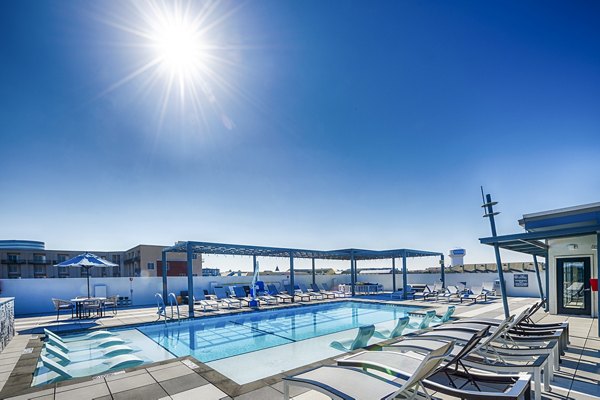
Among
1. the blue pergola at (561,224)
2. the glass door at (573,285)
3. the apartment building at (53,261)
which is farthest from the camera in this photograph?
the apartment building at (53,261)

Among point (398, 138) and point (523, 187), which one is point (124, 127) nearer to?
point (398, 138)

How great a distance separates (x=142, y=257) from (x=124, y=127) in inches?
1507

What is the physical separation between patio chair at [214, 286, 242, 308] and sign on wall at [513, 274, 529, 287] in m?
14.3

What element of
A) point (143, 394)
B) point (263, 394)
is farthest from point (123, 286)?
point (263, 394)

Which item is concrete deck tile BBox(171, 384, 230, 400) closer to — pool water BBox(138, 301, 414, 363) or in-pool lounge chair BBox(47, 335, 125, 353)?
pool water BBox(138, 301, 414, 363)

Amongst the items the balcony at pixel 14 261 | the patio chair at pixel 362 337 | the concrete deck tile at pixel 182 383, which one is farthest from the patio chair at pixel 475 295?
the balcony at pixel 14 261

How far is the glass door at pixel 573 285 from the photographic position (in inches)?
379

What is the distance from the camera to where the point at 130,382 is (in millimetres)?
4332

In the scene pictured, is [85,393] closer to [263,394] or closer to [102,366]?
[263,394]

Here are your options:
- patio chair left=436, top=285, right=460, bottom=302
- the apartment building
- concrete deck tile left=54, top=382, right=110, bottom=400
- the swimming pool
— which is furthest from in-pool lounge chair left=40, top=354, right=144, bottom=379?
the apartment building

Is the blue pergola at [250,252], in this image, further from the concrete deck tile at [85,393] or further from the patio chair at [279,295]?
the concrete deck tile at [85,393]

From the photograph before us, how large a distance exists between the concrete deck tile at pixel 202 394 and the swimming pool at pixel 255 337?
149 centimetres

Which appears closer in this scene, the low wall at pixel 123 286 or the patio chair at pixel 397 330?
the patio chair at pixel 397 330

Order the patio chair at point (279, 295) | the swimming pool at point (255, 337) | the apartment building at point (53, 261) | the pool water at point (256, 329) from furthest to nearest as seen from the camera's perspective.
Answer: the apartment building at point (53, 261)
the patio chair at point (279, 295)
the pool water at point (256, 329)
the swimming pool at point (255, 337)
